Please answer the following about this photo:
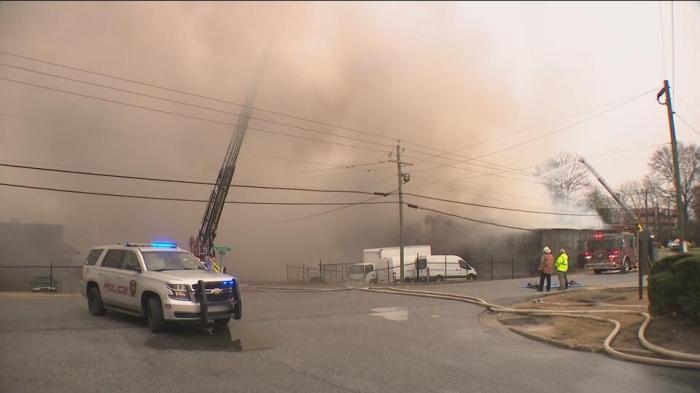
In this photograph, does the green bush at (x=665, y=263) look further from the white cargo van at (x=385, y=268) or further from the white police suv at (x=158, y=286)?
the white cargo van at (x=385, y=268)

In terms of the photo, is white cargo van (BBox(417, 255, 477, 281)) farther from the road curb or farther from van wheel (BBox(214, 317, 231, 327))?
van wheel (BBox(214, 317, 231, 327))

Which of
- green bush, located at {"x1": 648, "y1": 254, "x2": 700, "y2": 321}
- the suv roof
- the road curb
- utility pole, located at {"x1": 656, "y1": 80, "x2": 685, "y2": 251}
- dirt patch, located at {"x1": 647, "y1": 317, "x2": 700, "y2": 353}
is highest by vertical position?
utility pole, located at {"x1": 656, "y1": 80, "x2": 685, "y2": 251}

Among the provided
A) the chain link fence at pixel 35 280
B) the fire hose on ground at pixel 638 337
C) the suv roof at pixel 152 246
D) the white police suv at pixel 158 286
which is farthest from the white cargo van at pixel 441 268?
the white police suv at pixel 158 286

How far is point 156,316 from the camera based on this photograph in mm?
6875

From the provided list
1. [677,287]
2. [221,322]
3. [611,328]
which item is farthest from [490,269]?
[221,322]

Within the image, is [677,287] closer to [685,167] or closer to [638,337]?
[638,337]

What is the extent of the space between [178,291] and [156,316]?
0.48m

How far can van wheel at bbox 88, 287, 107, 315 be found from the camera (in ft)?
A: 27.2

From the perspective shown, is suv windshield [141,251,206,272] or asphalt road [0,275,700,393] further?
suv windshield [141,251,206,272]

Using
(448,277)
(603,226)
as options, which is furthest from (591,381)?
(603,226)

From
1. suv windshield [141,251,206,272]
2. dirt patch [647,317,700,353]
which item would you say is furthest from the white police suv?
dirt patch [647,317,700,353]

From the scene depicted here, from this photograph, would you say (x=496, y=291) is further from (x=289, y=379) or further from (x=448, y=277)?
(x=448, y=277)

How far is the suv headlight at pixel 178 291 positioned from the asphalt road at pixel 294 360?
1.86ft

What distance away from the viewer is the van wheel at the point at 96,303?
829 cm
